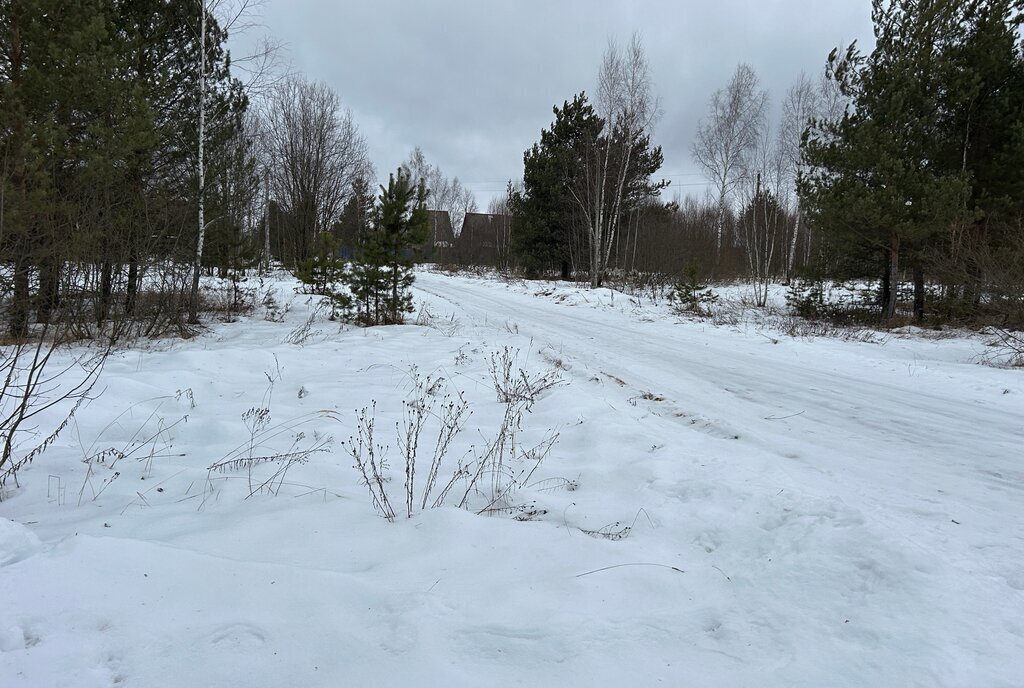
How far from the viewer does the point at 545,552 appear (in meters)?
2.51

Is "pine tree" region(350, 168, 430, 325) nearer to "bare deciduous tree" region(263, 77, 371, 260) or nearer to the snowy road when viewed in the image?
the snowy road

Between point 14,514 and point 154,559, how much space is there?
3.97 ft

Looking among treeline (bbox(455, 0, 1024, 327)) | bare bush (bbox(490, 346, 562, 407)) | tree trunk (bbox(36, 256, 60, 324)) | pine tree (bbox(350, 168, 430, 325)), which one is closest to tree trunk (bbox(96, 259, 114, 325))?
tree trunk (bbox(36, 256, 60, 324))

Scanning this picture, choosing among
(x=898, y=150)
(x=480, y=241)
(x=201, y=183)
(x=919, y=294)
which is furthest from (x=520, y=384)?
(x=480, y=241)

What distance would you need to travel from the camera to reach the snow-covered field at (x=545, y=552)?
1769 millimetres

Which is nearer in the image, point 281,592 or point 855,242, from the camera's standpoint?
point 281,592

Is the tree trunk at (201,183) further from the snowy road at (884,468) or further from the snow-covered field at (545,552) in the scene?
the snowy road at (884,468)

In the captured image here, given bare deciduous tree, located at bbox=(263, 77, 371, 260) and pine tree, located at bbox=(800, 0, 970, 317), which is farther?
bare deciduous tree, located at bbox=(263, 77, 371, 260)

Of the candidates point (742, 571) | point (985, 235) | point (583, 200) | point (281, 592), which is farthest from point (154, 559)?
point (583, 200)

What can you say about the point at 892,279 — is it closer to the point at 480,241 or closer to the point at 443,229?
the point at 480,241

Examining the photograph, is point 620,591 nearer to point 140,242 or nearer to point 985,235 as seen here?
point 140,242

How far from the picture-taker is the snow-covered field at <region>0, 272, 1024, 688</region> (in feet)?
5.80

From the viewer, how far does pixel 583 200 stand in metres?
25.6

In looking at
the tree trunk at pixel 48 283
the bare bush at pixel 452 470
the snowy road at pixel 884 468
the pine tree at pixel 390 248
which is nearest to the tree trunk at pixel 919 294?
the snowy road at pixel 884 468
